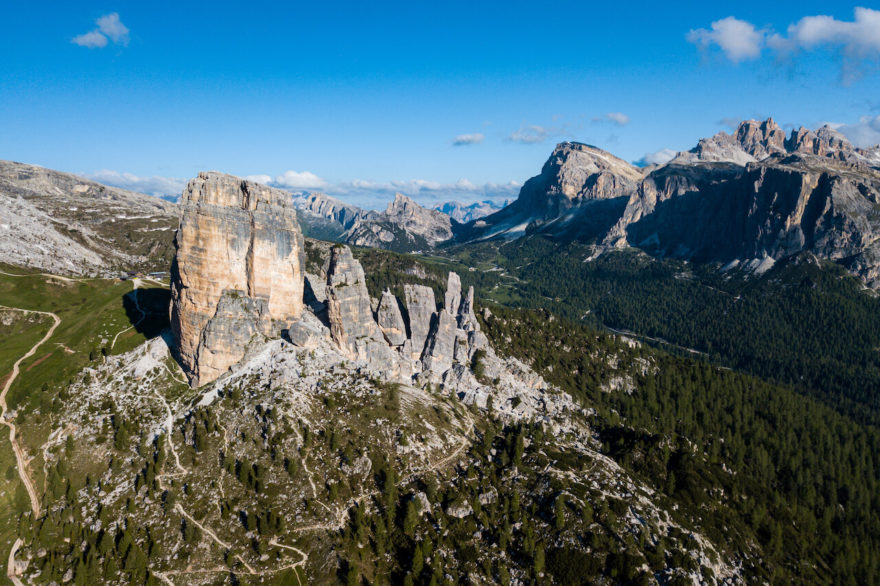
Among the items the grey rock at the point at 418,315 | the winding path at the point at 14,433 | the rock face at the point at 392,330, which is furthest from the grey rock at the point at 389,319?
the winding path at the point at 14,433

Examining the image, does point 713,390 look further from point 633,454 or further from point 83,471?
point 83,471

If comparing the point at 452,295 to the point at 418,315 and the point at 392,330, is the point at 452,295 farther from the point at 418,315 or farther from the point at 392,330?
the point at 392,330

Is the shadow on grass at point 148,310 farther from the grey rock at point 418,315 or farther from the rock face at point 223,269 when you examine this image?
the grey rock at point 418,315

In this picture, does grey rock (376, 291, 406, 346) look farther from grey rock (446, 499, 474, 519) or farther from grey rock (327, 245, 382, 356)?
grey rock (446, 499, 474, 519)

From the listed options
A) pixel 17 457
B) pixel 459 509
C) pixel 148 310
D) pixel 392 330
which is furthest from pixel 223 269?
pixel 459 509

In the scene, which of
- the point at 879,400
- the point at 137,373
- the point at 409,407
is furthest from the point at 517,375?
the point at 879,400

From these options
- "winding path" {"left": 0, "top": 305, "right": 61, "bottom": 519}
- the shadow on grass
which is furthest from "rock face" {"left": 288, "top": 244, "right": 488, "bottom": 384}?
"winding path" {"left": 0, "top": 305, "right": 61, "bottom": 519}
